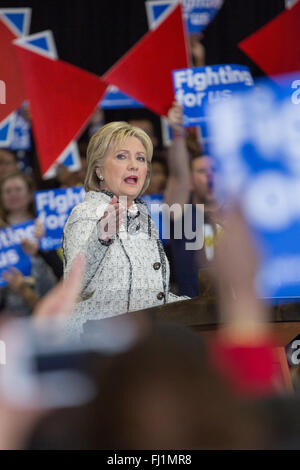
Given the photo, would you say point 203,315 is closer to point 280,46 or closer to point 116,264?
point 116,264

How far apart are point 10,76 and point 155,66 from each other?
95 centimetres

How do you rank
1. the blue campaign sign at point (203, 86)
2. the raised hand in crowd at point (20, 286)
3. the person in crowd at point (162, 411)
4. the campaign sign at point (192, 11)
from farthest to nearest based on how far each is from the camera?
1. the campaign sign at point (192, 11)
2. the raised hand in crowd at point (20, 286)
3. the blue campaign sign at point (203, 86)
4. the person in crowd at point (162, 411)

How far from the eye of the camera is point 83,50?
520 cm

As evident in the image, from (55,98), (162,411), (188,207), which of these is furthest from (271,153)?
(55,98)

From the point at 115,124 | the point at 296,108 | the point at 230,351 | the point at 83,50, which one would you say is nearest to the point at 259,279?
the point at 230,351

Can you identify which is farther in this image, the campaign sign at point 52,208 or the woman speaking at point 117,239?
the campaign sign at point 52,208

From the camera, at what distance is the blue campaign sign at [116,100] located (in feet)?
16.8

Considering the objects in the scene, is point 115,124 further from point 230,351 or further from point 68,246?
point 230,351

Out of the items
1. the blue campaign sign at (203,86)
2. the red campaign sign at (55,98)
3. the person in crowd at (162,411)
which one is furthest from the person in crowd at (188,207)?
the red campaign sign at (55,98)

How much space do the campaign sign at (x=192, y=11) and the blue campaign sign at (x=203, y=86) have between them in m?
1.46

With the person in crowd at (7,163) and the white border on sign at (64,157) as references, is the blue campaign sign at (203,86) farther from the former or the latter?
the person in crowd at (7,163)

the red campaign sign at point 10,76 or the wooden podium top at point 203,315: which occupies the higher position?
the red campaign sign at point 10,76

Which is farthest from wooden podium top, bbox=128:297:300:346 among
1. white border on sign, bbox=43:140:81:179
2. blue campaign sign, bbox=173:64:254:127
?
white border on sign, bbox=43:140:81:179

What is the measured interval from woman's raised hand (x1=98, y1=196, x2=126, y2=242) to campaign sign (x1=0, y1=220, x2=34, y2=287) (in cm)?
225
